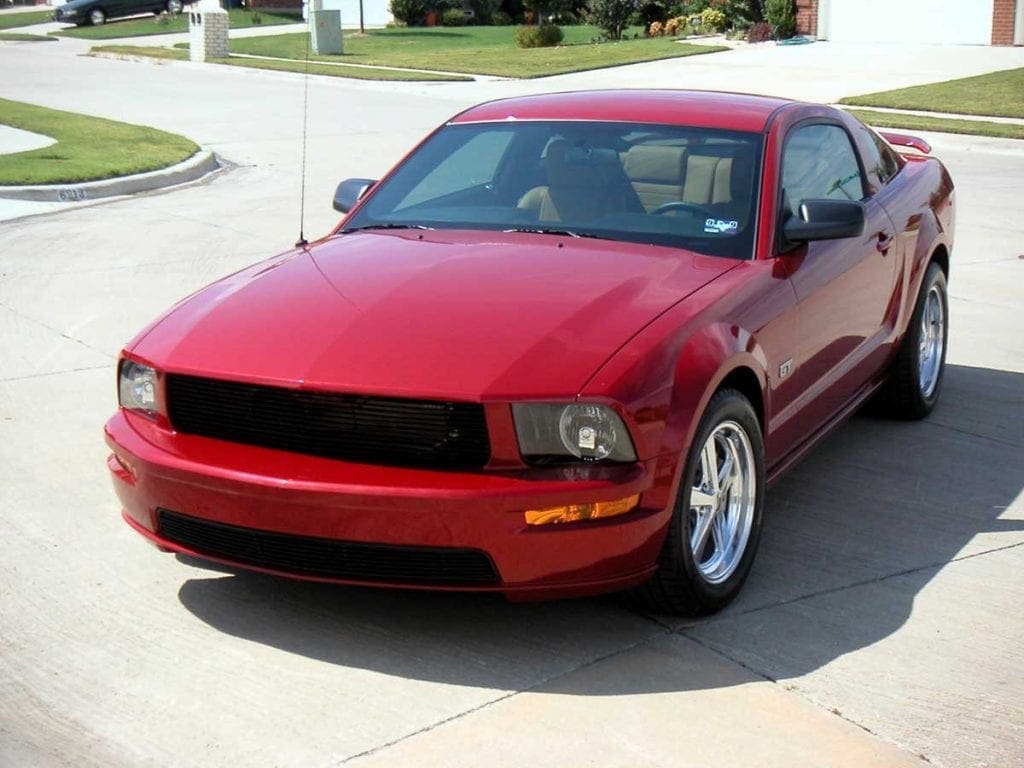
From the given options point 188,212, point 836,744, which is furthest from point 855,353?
point 188,212

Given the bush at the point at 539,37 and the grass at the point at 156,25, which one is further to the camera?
the grass at the point at 156,25

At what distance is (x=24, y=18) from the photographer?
5822 cm

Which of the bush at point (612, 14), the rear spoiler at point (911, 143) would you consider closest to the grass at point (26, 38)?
the bush at point (612, 14)

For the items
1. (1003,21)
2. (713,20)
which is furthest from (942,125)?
(713,20)

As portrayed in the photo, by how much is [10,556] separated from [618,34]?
36.5 m

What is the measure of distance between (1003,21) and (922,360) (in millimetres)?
27509

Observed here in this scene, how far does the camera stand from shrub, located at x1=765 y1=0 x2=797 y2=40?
117ft

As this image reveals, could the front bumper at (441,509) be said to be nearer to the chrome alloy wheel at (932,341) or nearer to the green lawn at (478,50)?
the chrome alloy wheel at (932,341)

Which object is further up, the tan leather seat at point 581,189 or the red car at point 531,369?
the tan leather seat at point 581,189

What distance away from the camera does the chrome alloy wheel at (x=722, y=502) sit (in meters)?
4.77

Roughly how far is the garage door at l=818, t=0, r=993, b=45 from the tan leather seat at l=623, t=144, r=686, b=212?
29.1 metres

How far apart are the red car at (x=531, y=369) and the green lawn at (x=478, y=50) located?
2255cm

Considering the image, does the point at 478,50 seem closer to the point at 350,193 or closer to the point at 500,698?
the point at 350,193

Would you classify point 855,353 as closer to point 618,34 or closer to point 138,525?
point 138,525
